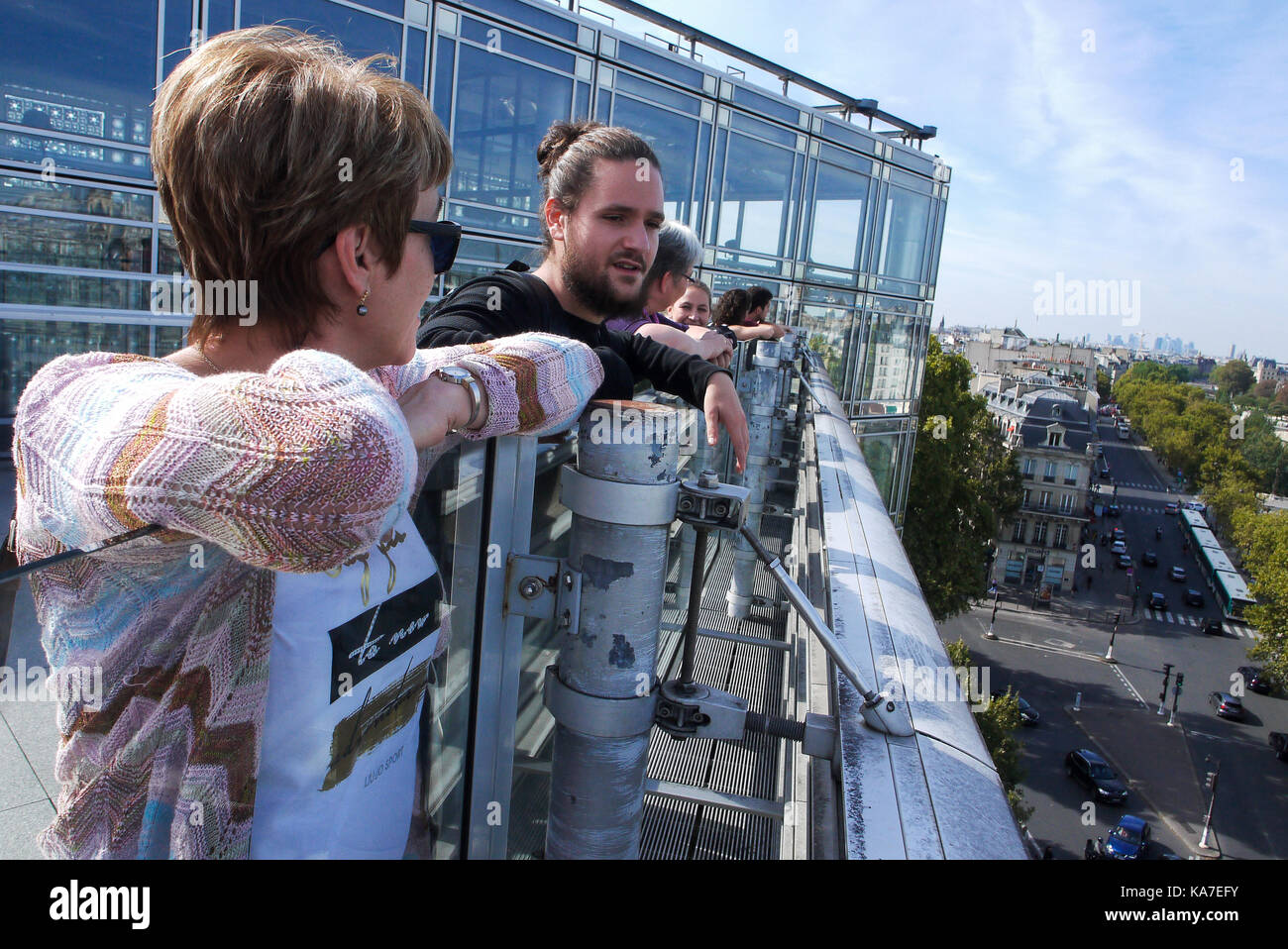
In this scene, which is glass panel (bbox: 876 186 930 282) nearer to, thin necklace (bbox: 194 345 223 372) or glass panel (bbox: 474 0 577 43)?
glass panel (bbox: 474 0 577 43)

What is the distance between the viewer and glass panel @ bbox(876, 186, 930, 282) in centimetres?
1981

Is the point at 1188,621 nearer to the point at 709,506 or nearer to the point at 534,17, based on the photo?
the point at 534,17

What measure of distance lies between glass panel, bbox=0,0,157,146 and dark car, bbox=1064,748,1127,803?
29.3 meters

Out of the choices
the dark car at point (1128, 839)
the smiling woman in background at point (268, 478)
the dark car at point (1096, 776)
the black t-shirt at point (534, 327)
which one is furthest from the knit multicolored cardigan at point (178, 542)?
the dark car at point (1096, 776)

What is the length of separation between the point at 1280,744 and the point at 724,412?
38782 mm

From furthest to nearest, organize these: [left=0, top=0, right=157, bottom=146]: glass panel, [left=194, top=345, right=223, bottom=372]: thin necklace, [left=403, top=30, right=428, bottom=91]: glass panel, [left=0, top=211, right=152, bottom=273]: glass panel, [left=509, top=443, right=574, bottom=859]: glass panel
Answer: [left=403, top=30, right=428, bottom=91]: glass panel → [left=0, top=211, right=152, bottom=273]: glass panel → [left=0, top=0, right=157, bottom=146]: glass panel → [left=509, top=443, right=574, bottom=859]: glass panel → [left=194, top=345, right=223, bottom=372]: thin necklace

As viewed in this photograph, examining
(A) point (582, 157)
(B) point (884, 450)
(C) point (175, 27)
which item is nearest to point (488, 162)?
(C) point (175, 27)

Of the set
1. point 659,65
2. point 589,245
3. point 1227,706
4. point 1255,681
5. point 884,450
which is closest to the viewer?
point 589,245

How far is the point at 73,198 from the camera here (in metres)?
7.84

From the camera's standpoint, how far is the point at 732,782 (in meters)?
2.36

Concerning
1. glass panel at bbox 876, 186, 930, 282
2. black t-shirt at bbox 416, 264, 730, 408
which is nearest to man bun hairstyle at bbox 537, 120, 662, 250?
black t-shirt at bbox 416, 264, 730, 408

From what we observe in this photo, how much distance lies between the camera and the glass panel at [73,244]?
7.51 meters

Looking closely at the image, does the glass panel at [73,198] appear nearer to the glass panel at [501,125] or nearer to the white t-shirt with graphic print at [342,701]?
the glass panel at [501,125]
